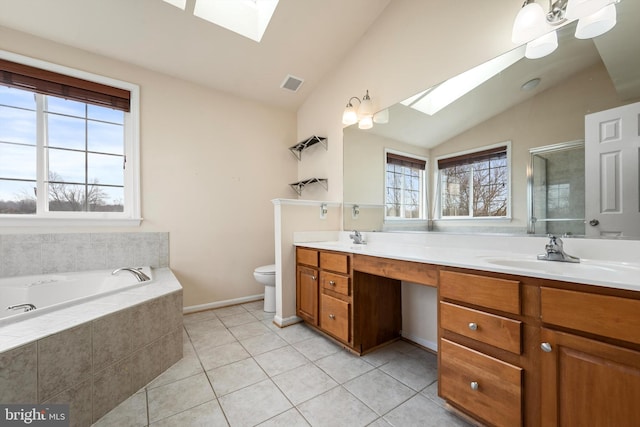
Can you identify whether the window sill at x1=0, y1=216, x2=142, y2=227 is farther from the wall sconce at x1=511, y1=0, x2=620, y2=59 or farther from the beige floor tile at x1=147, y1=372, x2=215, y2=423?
the wall sconce at x1=511, y1=0, x2=620, y2=59

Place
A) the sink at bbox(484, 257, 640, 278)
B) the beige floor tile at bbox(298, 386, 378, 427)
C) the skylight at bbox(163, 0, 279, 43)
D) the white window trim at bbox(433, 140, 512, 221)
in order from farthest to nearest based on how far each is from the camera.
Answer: the skylight at bbox(163, 0, 279, 43) < the white window trim at bbox(433, 140, 512, 221) < the beige floor tile at bbox(298, 386, 378, 427) < the sink at bbox(484, 257, 640, 278)

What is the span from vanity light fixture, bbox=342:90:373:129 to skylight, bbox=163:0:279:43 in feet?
3.47

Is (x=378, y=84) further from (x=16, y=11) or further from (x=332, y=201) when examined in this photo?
(x=16, y=11)

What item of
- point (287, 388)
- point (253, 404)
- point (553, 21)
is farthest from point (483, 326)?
point (553, 21)

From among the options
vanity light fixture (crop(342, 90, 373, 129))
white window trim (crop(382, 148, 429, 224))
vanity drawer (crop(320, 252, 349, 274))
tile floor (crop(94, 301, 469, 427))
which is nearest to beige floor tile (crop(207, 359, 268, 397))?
tile floor (crop(94, 301, 469, 427))

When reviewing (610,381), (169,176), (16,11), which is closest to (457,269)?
(610,381)

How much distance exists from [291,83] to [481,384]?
3111mm

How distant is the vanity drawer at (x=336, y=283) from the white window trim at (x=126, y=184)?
1.88 metres

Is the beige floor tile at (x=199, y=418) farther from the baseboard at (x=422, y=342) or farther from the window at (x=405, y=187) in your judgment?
the window at (x=405, y=187)

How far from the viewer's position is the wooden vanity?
0.78 meters

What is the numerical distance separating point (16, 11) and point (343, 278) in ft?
10.3

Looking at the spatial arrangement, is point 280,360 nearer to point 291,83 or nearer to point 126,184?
point 126,184

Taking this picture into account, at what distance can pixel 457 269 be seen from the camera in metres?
1.20

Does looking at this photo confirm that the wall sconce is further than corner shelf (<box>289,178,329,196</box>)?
No
